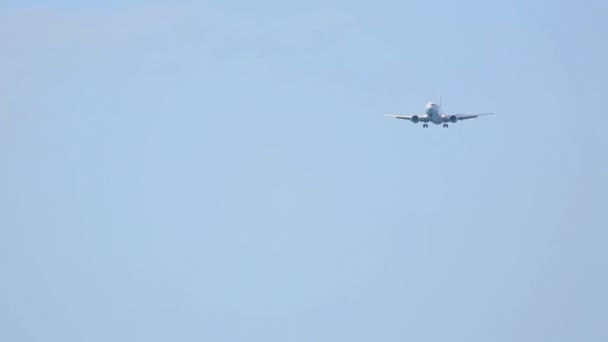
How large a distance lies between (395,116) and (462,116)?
1109cm

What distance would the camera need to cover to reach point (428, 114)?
582 ft

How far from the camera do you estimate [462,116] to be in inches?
6924

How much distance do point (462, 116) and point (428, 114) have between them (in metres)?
4.34

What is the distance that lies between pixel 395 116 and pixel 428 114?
24.1ft

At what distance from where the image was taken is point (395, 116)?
7239 inches
